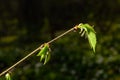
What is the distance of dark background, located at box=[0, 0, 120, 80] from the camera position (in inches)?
433

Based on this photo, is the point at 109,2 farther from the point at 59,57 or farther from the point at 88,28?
the point at 88,28

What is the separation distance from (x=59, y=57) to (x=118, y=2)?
5.67m

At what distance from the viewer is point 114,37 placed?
13.9m

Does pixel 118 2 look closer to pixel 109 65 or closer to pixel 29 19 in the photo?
pixel 29 19

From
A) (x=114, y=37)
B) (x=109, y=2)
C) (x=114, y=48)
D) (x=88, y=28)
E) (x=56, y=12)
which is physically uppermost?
(x=56, y=12)

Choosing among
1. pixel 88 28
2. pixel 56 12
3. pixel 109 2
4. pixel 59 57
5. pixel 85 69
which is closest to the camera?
pixel 88 28

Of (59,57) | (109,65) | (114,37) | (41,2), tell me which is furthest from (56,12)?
(109,65)

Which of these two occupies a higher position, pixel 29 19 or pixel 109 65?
pixel 29 19

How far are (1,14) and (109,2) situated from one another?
4980 millimetres

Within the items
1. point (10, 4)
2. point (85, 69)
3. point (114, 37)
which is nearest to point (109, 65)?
point (85, 69)

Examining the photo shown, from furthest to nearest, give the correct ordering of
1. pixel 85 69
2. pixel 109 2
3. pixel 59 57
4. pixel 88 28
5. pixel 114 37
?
pixel 109 2 < pixel 114 37 < pixel 59 57 < pixel 85 69 < pixel 88 28

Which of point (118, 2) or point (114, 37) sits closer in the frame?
point (114, 37)

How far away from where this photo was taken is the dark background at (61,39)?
11.0 metres

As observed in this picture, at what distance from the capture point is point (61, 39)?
47.4 ft
